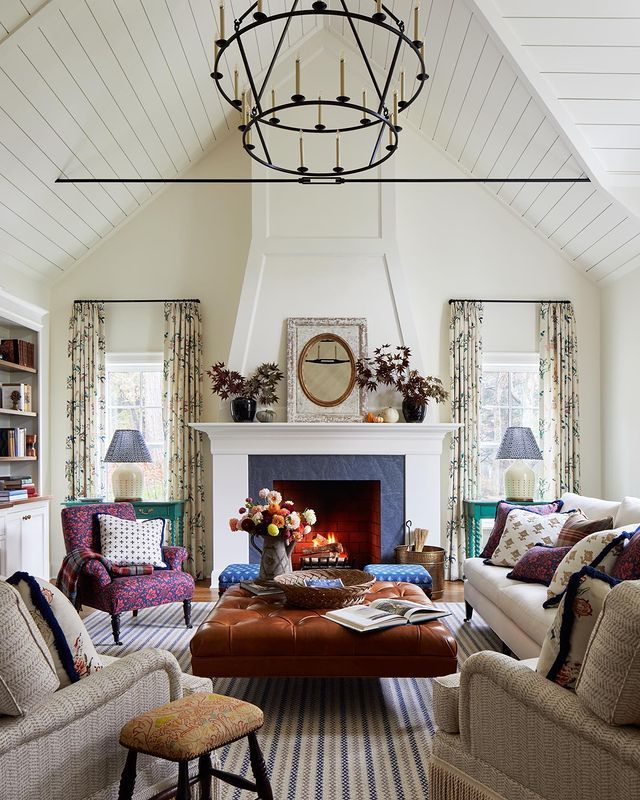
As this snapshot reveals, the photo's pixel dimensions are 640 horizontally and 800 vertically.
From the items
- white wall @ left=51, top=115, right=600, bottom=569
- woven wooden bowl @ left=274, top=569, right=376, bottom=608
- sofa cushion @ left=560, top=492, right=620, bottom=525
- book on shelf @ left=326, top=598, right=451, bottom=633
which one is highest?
white wall @ left=51, top=115, right=600, bottom=569

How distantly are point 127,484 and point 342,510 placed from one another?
→ 1.98 m

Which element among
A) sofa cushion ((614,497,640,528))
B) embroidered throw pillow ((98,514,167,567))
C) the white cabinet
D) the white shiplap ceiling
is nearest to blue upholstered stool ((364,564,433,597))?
sofa cushion ((614,497,640,528))

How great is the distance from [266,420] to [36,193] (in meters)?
2.55

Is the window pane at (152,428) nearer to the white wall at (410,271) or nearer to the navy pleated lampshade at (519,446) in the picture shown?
the white wall at (410,271)

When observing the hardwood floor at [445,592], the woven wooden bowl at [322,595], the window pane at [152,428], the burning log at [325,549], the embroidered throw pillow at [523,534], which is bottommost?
the hardwood floor at [445,592]

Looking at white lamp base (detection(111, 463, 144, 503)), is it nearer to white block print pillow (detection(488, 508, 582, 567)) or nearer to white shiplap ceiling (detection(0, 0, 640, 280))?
white shiplap ceiling (detection(0, 0, 640, 280))

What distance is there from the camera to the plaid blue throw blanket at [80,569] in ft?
15.0

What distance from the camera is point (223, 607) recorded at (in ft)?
12.0

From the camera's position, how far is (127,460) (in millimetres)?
6234

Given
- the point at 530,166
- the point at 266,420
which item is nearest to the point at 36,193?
the point at 266,420

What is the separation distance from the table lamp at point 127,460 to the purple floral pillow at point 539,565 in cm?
344

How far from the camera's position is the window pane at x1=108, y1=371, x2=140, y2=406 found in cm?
689

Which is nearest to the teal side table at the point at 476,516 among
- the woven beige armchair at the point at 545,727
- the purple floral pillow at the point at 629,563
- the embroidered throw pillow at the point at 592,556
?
the embroidered throw pillow at the point at 592,556

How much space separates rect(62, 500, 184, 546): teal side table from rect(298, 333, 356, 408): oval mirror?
5.13 feet
